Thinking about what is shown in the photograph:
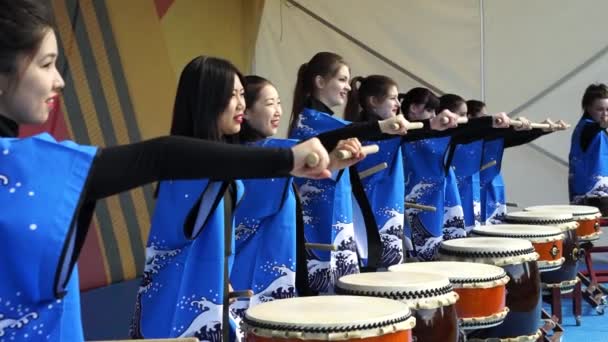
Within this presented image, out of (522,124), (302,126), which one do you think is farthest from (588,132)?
(302,126)

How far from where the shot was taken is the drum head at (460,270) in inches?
88.7

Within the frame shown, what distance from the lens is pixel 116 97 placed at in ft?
13.8

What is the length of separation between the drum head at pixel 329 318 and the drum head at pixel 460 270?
0.47 metres

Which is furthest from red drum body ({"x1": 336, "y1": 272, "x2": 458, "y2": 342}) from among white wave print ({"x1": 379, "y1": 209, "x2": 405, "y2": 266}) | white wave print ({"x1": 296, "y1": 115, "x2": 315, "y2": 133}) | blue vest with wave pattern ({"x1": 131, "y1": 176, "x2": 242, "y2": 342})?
white wave print ({"x1": 379, "y1": 209, "x2": 405, "y2": 266})

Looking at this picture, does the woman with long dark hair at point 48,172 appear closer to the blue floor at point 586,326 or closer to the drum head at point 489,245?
the drum head at point 489,245

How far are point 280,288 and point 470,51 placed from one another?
3.52 metres

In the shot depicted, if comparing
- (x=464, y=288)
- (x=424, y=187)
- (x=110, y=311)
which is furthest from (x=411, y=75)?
(x=464, y=288)

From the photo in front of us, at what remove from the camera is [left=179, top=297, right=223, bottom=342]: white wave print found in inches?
68.4

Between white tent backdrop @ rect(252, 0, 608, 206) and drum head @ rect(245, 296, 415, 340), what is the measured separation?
12.3 ft

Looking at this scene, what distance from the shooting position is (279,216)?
2.23m

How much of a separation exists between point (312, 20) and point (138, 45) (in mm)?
1449

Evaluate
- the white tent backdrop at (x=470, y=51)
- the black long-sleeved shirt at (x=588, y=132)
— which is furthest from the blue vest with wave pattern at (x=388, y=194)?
the white tent backdrop at (x=470, y=51)

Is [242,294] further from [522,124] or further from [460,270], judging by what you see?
[522,124]

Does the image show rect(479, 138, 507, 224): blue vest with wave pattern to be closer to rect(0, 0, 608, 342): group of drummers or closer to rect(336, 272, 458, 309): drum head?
rect(0, 0, 608, 342): group of drummers
